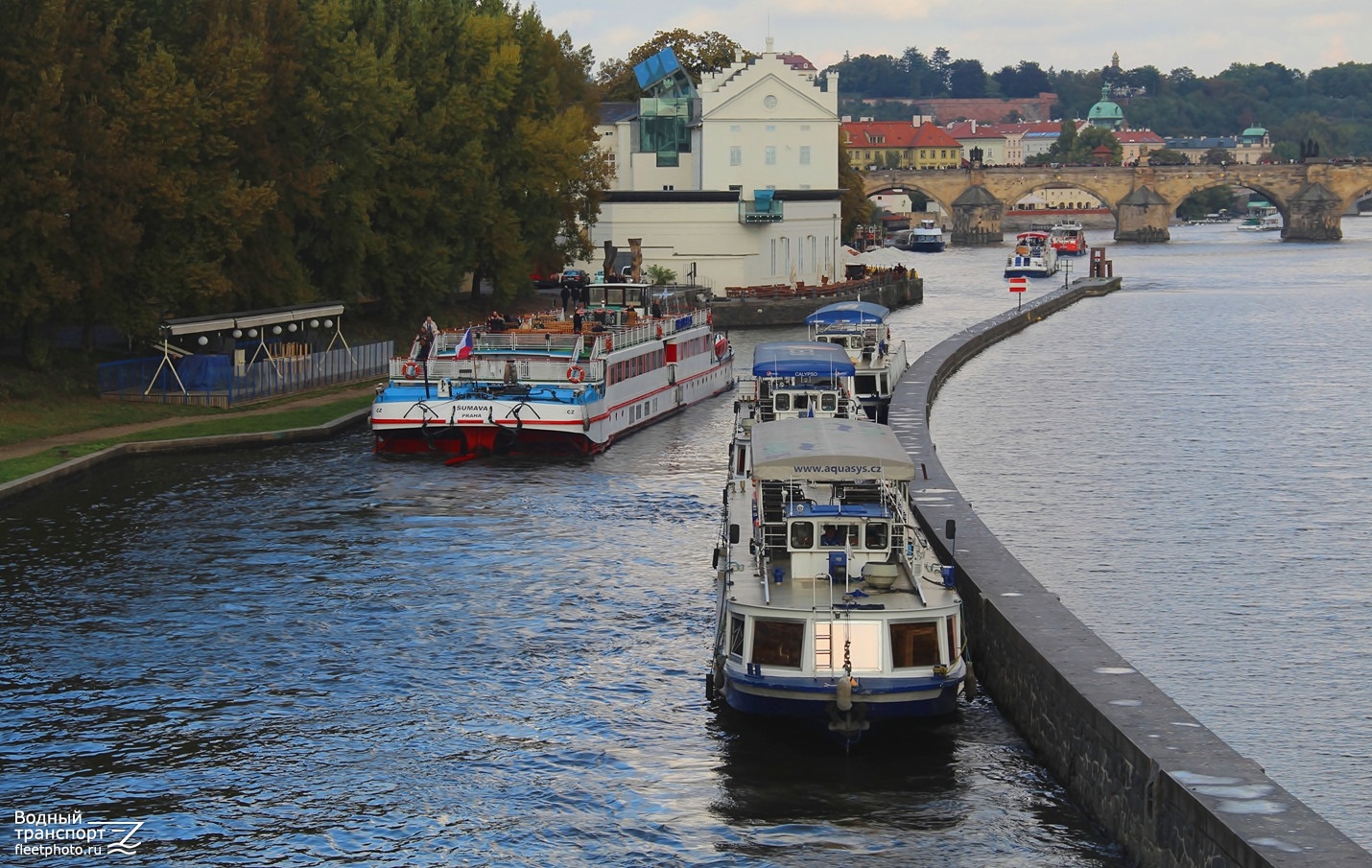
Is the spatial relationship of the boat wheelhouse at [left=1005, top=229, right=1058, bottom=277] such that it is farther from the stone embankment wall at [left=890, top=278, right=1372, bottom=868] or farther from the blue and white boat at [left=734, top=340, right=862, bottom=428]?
the stone embankment wall at [left=890, top=278, right=1372, bottom=868]

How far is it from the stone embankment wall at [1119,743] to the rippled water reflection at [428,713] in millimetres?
817

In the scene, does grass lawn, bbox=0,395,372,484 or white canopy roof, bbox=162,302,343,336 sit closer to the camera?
grass lawn, bbox=0,395,372,484

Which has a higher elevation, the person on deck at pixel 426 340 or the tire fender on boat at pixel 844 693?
the person on deck at pixel 426 340

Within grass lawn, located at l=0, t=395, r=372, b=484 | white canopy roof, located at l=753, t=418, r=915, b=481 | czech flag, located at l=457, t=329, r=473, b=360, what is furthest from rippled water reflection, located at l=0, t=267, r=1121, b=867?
czech flag, located at l=457, t=329, r=473, b=360

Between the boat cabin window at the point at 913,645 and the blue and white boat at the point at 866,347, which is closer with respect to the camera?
the boat cabin window at the point at 913,645

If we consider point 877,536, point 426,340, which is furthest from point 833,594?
point 426,340

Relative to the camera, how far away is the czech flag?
6456 centimetres

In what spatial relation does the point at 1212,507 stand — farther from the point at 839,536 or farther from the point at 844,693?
the point at 844,693

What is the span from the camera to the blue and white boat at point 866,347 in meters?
73.8

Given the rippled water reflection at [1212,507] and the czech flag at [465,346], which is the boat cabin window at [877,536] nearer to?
the rippled water reflection at [1212,507]

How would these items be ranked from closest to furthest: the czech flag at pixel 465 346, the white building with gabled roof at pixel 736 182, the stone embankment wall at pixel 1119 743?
the stone embankment wall at pixel 1119 743 < the czech flag at pixel 465 346 < the white building with gabled roof at pixel 736 182

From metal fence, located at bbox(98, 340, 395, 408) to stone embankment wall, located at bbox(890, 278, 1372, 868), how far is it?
3616 centimetres

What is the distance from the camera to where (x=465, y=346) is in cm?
6506

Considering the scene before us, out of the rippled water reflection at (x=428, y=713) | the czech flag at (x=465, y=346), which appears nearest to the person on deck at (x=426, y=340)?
the czech flag at (x=465, y=346)
